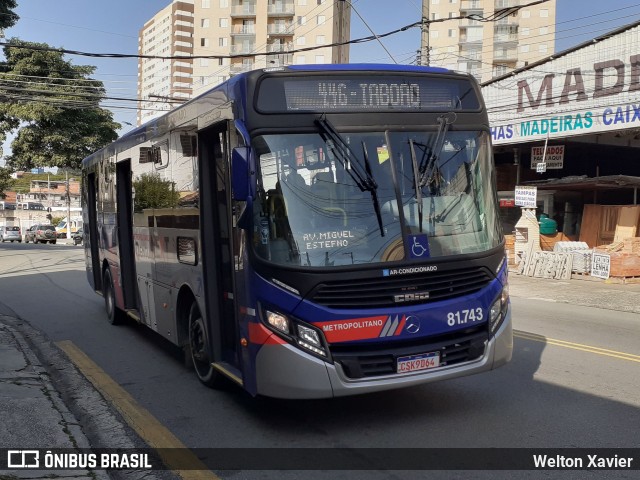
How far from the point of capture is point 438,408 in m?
5.64

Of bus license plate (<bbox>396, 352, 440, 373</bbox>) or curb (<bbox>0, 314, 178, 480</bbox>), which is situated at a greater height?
bus license plate (<bbox>396, 352, 440, 373</bbox>)

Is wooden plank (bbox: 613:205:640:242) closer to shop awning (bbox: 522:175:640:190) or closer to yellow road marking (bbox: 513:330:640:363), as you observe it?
shop awning (bbox: 522:175:640:190)

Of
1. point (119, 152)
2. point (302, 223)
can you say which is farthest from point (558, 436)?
point (119, 152)

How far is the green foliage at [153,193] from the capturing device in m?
7.01

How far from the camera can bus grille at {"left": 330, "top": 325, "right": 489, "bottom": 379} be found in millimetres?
4824

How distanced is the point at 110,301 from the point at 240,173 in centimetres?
683

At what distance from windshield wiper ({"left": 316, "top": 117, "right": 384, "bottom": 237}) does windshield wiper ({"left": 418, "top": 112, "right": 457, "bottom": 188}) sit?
426mm

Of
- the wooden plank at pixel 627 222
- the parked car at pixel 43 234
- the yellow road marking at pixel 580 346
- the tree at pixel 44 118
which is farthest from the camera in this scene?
the parked car at pixel 43 234

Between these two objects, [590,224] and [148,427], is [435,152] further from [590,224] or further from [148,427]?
[590,224]

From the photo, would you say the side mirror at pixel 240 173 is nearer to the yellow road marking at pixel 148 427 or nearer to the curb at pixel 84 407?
the yellow road marking at pixel 148 427

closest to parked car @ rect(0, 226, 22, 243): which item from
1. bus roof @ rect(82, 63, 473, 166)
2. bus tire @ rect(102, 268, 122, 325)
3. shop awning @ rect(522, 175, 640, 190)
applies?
shop awning @ rect(522, 175, 640, 190)

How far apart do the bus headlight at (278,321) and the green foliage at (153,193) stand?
2.43m

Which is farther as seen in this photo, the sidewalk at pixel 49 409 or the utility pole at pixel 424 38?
the utility pole at pixel 424 38

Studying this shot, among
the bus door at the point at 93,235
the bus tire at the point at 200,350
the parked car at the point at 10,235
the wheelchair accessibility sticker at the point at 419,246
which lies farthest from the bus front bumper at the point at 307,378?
the parked car at the point at 10,235
